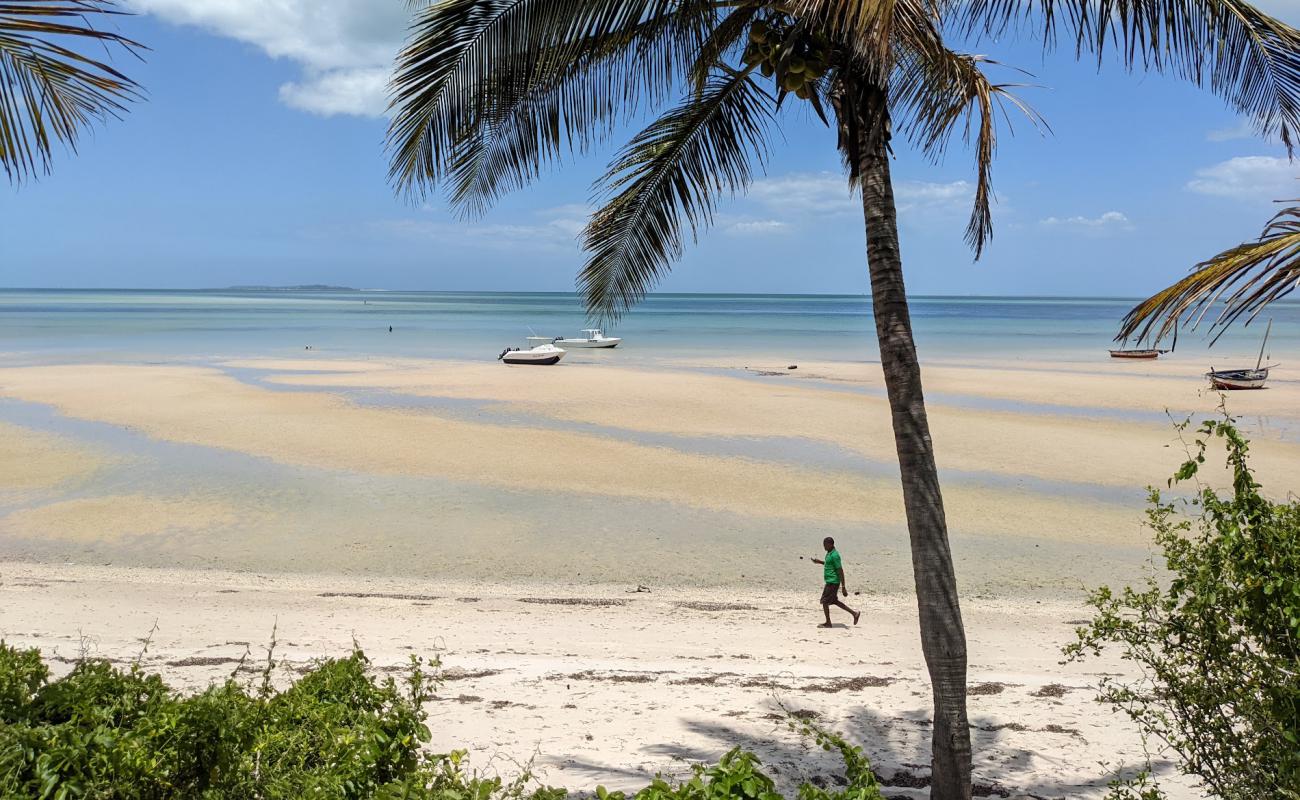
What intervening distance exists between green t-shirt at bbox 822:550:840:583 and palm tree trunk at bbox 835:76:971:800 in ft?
16.5

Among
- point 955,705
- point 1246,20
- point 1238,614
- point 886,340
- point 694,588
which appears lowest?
point 694,588

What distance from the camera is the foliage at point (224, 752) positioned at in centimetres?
327

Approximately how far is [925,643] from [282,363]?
4236 cm

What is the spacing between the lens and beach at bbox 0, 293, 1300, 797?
7340mm

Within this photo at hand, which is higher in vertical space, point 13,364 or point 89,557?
point 13,364

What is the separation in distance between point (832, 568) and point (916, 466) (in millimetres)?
5374

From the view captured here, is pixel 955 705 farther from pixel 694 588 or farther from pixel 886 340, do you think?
pixel 694 588

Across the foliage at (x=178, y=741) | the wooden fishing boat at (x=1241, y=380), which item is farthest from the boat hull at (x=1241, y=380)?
the foliage at (x=178, y=741)

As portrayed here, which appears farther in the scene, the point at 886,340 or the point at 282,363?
the point at 282,363

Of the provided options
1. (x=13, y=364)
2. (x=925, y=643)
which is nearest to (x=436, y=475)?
(x=925, y=643)

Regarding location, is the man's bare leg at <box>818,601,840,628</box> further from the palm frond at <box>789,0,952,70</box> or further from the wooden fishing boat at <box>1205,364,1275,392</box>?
the wooden fishing boat at <box>1205,364,1275,392</box>

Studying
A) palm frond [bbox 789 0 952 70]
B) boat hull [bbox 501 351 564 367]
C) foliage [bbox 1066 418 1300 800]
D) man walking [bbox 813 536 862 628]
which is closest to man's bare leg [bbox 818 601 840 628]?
man walking [bbox 813 536 862 628]

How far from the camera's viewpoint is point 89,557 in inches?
516

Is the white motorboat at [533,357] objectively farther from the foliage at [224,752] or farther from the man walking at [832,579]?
the foliage at [224,752]
